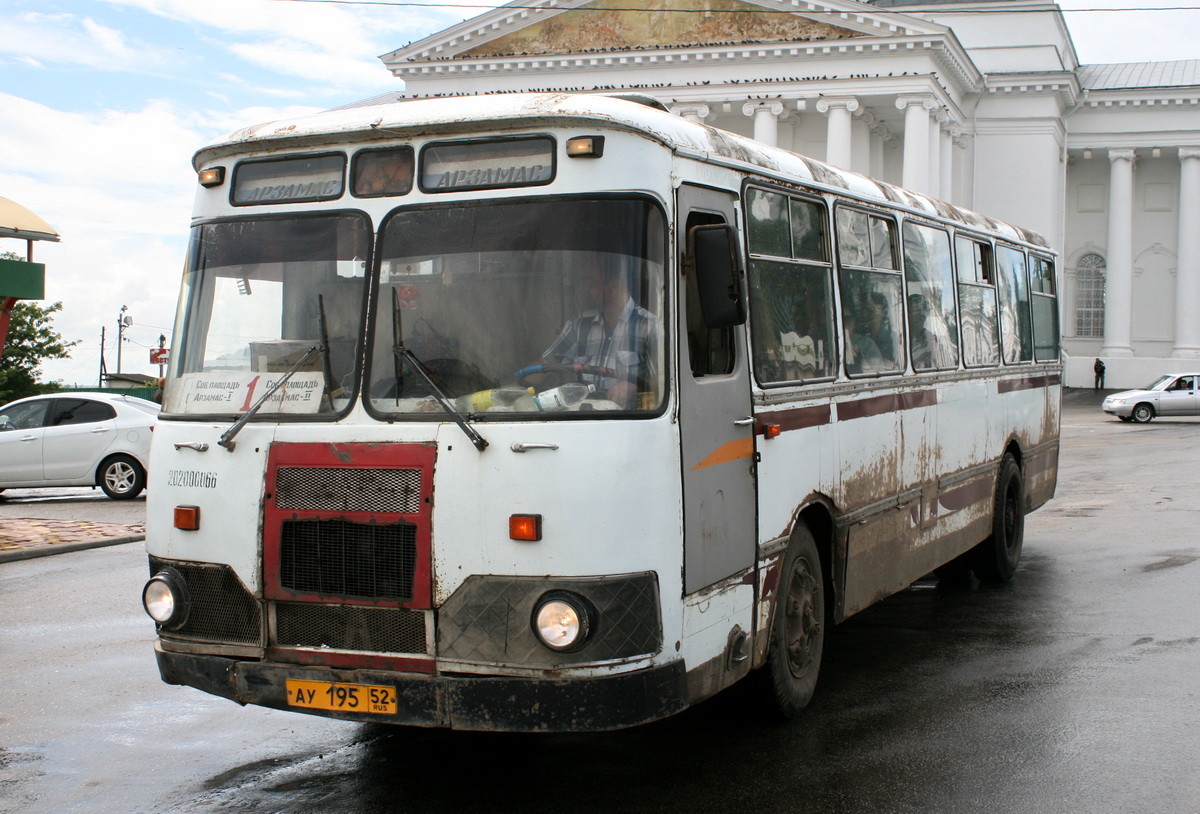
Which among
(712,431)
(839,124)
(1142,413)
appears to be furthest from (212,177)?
(839,124)

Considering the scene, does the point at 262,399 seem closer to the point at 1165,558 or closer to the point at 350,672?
the point at 350,672

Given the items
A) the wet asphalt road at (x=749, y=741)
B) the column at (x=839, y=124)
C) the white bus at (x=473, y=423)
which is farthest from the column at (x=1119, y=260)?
the white bus at (x=473, y=423)

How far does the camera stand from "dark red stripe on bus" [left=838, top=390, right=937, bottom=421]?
6.81m

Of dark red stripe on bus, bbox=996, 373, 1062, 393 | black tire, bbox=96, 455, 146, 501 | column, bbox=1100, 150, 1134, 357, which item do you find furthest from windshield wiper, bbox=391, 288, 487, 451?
column, bbox=1100, 150, 1134, 357

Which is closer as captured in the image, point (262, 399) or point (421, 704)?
point (421, 704)

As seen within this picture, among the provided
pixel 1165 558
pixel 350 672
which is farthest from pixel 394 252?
pixel 1165 558

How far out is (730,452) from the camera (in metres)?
5.45

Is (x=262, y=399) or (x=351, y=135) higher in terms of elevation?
(x=351, y=135)

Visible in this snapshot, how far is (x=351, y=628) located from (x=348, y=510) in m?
0.45

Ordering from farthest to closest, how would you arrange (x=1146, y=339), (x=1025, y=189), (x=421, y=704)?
(x=1146, y=339) < (x=1025, y=189) < (x=421, y=704)

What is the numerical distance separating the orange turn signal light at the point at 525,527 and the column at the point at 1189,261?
5877 cm

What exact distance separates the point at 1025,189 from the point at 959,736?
54249 millimetres

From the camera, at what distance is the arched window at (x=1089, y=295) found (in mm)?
60375

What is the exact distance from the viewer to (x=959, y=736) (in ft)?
19.5
